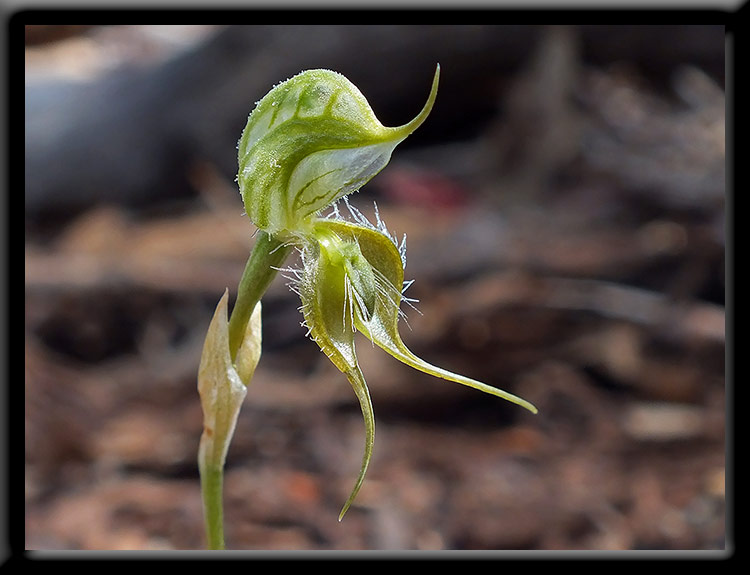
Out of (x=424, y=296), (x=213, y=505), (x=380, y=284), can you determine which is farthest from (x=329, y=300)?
(x=424, y=296)

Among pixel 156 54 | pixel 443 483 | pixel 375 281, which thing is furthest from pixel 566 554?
pixel 156 54

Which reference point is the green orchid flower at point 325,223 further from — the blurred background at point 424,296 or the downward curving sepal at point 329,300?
the blurred background at point 424,296

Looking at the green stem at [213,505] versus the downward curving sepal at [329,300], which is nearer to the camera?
the downward curving sepal at [329,300]

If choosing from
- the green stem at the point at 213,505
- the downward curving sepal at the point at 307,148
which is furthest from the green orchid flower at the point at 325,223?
the green stem at the point at 213,505

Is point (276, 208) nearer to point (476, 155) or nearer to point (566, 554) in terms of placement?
point (566, 554)

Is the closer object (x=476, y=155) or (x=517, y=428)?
(x=517, y=428)

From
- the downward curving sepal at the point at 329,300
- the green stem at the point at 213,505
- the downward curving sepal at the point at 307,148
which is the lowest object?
the green stem at the point at 213,505
